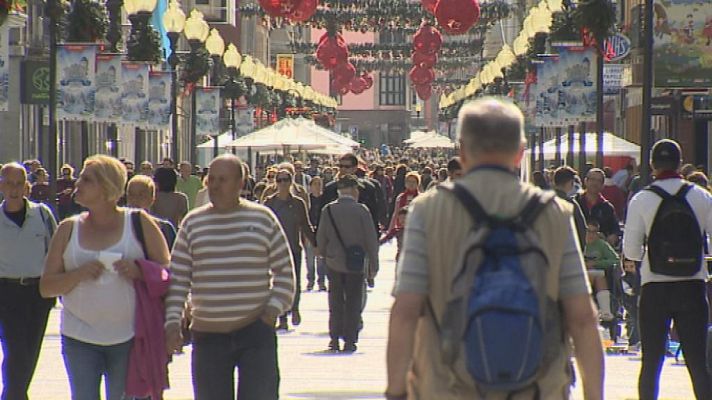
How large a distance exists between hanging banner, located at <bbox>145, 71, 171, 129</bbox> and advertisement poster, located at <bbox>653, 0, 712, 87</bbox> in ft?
33.8

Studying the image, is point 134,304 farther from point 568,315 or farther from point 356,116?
point 356,116

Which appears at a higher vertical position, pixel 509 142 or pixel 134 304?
pixel 509 142

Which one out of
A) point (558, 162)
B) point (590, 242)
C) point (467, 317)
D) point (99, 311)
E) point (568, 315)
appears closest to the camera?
point (467, 317)

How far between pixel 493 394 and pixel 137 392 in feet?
11.8

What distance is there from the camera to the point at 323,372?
16.5 meters

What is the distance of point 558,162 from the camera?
44000mm

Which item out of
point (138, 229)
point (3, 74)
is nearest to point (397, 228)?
point (3, 74)

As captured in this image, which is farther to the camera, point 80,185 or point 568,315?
point 80,185

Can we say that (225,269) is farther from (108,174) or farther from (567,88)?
(567,88)

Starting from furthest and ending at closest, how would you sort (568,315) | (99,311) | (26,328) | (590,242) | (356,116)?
1. (356,116)
2. (590,242)
3. (26,328)
4. (99,311)
5. (568,315)

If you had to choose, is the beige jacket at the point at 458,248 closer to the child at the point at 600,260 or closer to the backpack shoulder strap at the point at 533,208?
the backpack shoulder strap at the point at 533,208

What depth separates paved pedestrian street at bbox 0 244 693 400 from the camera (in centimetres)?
1472

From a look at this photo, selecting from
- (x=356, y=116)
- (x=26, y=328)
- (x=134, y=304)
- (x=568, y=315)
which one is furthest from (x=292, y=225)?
(x=356, y=116)

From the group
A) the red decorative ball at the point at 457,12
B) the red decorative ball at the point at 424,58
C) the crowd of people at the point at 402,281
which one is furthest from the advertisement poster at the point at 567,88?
the red decorative ball at the point at 424,58
